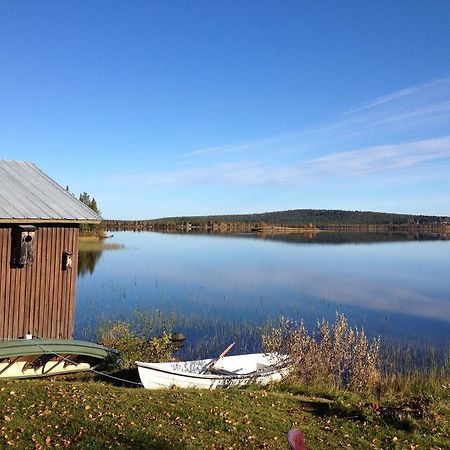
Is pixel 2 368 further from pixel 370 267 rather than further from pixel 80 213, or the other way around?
pixel 370 267

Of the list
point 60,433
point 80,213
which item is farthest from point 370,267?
point 60,433

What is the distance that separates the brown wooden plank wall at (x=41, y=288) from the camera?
13.6m

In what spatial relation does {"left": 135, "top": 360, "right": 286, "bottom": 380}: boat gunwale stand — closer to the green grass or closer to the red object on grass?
the green grass

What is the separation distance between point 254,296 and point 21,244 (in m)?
21.2

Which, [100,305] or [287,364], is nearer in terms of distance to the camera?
[287,364]

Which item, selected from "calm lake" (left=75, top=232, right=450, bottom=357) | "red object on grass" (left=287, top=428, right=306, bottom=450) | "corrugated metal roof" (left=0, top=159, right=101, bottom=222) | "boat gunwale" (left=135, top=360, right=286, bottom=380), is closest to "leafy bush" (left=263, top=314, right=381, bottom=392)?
"boat gunwale" (left=135, top=360, right=286, bottom=380)

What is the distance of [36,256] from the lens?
14.3 meters

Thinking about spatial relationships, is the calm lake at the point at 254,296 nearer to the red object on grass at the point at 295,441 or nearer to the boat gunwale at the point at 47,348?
the boat gunwale at the point at 47,348

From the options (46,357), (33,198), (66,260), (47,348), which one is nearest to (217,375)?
(47,348)

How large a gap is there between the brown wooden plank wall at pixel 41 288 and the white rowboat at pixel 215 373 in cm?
392

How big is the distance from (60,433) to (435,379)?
40.2ft

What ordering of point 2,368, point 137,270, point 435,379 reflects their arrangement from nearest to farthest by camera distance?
point 2,368, point 435,379, point 137,270

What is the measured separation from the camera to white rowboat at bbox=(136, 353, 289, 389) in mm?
12172

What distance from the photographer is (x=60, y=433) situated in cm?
841
